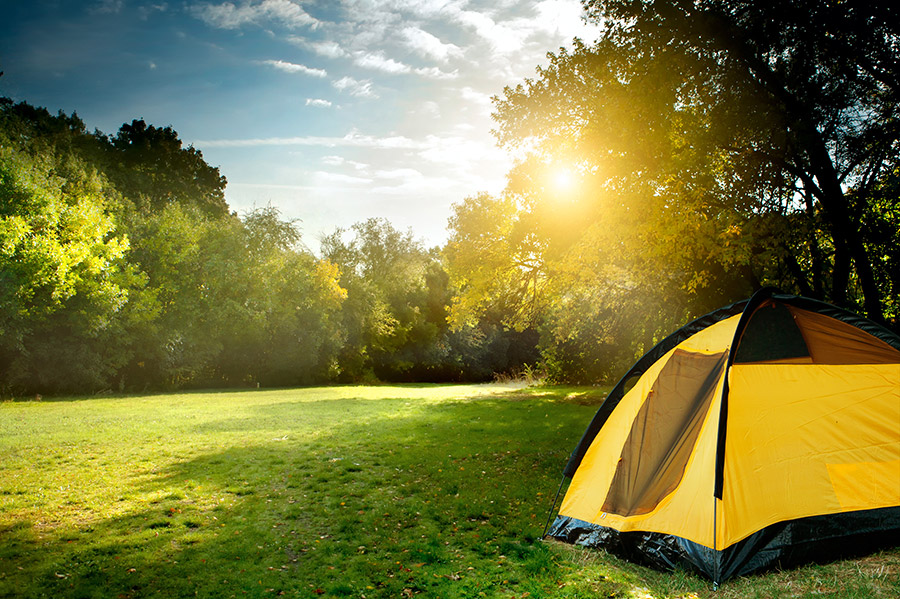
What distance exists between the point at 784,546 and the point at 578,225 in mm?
9142

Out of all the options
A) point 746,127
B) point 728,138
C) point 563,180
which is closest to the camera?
point 746,127

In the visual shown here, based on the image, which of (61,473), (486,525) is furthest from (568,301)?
(61,473)

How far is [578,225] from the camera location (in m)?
12.6

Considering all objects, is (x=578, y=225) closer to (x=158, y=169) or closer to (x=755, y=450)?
(x=755, y=450)

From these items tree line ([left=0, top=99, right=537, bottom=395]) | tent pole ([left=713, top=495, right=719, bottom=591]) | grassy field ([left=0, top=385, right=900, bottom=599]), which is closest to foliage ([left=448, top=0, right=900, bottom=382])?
grassy field ([left=0, top=385, right=900, bottom=599])

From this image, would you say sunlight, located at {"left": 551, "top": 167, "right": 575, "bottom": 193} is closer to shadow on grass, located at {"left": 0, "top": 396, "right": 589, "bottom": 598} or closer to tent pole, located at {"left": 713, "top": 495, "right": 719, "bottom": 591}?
shadow on grass, located at {"left": 0, "top": 396, "right": 589, "bottom": 598}

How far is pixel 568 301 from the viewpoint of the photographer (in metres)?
20.1

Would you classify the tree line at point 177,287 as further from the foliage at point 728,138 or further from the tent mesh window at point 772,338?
the tent mesh window at point 772,338

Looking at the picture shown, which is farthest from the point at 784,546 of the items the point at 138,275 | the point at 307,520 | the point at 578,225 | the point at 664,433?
the point at 138,275

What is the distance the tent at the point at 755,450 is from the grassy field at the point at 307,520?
27 cm

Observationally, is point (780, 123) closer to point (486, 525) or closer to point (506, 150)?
point (506, 150)

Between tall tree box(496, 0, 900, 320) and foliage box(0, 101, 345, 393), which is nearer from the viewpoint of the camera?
tall tree box(496, 0, 900, 320)

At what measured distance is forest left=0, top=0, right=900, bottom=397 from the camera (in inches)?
364

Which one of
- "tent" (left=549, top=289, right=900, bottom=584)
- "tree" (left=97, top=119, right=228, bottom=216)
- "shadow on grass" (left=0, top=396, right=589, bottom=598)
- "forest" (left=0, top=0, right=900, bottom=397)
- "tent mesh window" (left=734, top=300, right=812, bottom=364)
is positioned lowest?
"shadow on grass" (left=0, top=396, right=589, bottom=598)
